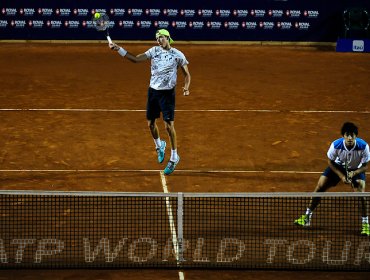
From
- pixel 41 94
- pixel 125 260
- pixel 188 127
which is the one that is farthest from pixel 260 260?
pixel 41 94

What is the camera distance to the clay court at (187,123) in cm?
1185

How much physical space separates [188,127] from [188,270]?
22.3 ft

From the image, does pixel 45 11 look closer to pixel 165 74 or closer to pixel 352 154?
pixel 165 74

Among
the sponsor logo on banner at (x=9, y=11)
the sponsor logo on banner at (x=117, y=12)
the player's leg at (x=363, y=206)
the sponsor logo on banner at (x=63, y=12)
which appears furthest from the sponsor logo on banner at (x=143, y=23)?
the player's leg at (x=363, y=206)

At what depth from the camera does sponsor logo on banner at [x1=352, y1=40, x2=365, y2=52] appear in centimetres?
2598

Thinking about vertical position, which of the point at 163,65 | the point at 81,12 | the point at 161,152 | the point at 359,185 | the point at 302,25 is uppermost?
the point at 163,65

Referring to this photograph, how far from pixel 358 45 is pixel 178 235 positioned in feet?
61.3

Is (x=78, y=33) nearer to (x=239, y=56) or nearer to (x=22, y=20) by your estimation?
(x=22, y=20)

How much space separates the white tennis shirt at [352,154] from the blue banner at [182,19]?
17350 millimetres

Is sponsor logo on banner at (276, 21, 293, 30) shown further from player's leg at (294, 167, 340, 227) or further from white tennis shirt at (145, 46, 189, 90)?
player's leg at (294, 167, 340, 227)

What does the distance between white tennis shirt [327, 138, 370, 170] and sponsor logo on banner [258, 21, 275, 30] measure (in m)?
17.5

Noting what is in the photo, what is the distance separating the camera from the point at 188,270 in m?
8.70

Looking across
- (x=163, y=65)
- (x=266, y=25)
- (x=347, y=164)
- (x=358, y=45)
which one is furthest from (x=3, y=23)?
(x=347, y=164)

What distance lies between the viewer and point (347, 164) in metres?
9.98
